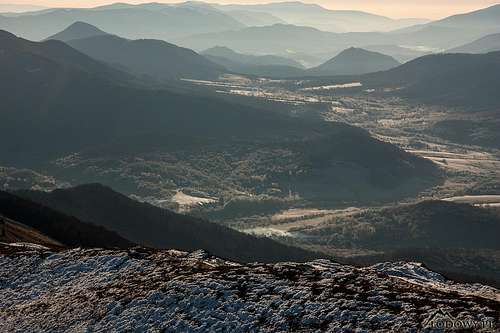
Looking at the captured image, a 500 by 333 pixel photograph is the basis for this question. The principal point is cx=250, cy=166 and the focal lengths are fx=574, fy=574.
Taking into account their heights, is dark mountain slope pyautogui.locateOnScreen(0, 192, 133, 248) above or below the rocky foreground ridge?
below

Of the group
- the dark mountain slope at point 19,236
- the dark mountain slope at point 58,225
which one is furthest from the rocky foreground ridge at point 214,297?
the dark mountain slope at point 58,225

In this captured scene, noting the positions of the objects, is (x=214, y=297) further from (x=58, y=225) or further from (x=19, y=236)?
(x=58, y=225)

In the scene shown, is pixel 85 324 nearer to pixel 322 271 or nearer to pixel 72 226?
pixel 322 271

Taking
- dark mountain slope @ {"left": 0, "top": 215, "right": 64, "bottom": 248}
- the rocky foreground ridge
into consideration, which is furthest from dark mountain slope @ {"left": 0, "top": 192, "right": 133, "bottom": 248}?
the rocky foreground ridge

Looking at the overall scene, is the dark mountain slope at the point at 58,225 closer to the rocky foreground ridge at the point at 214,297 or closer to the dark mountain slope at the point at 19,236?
the dark mountain slope at the point at 19,236

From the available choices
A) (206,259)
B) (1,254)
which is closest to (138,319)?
(206,259)

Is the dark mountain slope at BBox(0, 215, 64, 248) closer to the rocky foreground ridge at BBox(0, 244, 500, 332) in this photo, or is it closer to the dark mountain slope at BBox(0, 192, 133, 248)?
the dark mountain slope at BBox(0, 192, 133, 248)

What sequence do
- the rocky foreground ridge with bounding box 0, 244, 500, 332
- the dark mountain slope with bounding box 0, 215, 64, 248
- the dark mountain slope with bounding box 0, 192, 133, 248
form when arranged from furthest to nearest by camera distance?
the dark mountain slope with bounding box 0, 192, 133, 248
the dark mountain slope with bounding box 0, 215, 64, 248
the rocky foreground ridge with bounding box 0, 244, 500, 332
